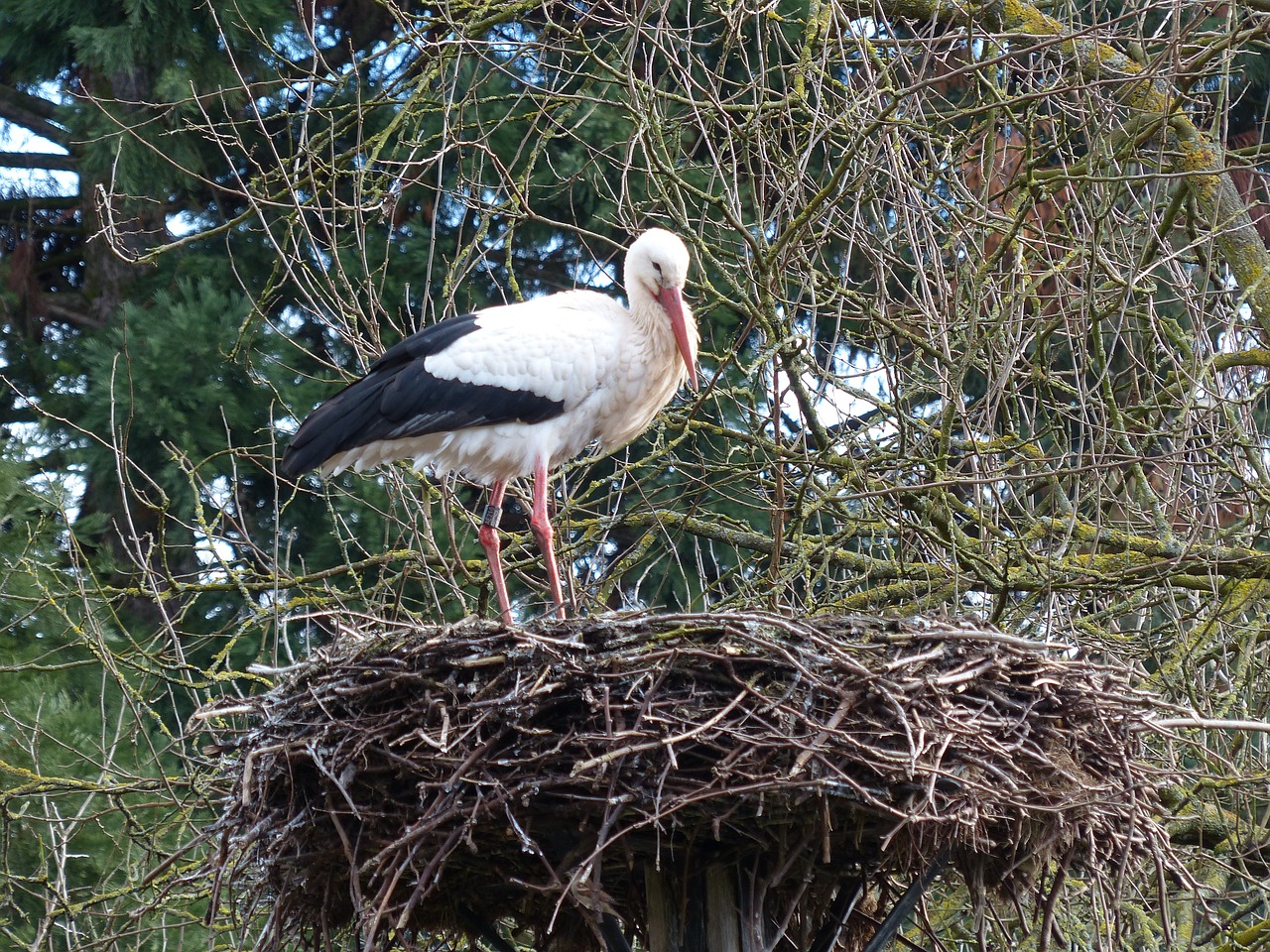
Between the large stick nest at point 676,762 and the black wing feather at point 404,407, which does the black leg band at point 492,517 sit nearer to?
the black wing feather at point 404,407

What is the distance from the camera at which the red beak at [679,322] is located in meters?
6.64

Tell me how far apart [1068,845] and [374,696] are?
2.03 m

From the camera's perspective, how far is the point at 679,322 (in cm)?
665

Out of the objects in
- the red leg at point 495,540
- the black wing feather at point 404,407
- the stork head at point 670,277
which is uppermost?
the stork head at point 670,277

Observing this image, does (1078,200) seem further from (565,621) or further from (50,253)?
(50,253)

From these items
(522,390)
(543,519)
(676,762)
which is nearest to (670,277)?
(522,390)

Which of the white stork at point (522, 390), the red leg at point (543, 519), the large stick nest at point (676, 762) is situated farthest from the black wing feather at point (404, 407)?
the large stick nest at point (676, 762)

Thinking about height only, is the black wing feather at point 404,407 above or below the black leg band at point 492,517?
above

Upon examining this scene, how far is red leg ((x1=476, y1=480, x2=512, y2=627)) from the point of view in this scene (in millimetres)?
6348

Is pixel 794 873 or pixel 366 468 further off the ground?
pixel 366 468

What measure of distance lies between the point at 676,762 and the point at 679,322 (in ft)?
9.23

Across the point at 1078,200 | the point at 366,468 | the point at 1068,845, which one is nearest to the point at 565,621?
the point at 1068,845

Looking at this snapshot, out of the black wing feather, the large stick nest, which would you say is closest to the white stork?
the black wing feather

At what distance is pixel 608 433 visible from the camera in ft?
22.4
